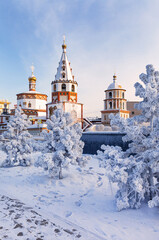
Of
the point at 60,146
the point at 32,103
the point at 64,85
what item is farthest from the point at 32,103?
the point at 60,146

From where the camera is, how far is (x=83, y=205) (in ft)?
25.5

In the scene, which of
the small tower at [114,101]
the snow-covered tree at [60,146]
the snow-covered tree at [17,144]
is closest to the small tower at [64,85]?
the small tower at [114,101]

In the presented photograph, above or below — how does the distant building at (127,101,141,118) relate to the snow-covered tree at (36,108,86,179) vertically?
above

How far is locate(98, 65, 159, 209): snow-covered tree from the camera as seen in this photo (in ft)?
A: 21.0

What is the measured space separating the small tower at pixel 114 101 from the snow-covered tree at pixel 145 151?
30460 mm

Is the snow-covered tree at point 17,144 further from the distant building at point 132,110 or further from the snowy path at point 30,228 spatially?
the distant building at point 132,110

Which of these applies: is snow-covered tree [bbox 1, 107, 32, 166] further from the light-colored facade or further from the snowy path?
the light-colored facade

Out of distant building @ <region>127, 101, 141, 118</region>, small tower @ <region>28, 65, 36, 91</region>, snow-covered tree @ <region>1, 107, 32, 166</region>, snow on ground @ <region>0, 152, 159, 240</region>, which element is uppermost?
small tower @ <region>28, 65, 36, 91</region>

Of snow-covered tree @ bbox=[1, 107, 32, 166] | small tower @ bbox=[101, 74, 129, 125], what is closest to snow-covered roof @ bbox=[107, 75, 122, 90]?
small tower @ bbox=[101, 74, 129, 125]

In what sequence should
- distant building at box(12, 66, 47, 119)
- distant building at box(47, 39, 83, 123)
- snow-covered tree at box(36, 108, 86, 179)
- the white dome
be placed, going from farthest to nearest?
distant building at box(12, 66, 47, 119) → the white dome → distant building at box(47, 39, 83, 123) → snow-covered tree at box(36, 108, 86, 179)

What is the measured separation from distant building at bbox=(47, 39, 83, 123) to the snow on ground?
22.1 metres

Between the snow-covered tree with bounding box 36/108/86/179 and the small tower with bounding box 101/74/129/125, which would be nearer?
the snow-covered tree with bounding box 36/108/86/179

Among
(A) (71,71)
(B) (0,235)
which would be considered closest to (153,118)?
(B) (0,235)

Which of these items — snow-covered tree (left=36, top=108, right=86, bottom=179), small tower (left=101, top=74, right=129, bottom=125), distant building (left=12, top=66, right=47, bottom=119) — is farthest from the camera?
distant building (left=12, top=66, right=47, bottom=119)
